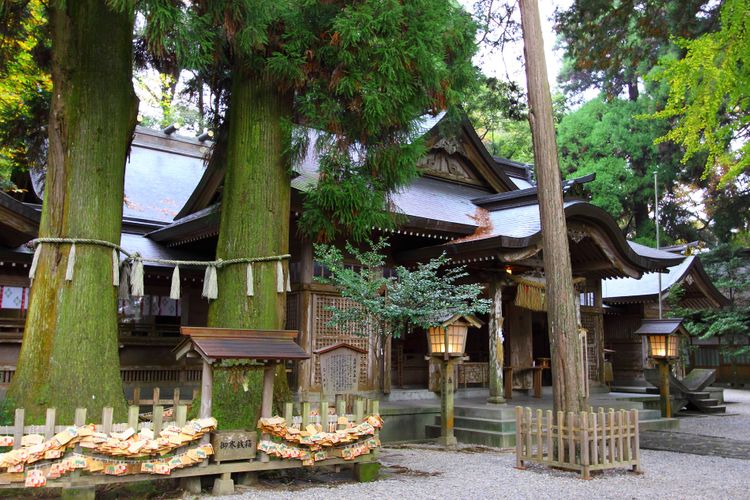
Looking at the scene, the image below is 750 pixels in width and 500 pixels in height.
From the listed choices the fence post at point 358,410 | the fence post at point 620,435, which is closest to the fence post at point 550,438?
the fence post at point 620,435

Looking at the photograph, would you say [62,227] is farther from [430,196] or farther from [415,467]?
[430,196]

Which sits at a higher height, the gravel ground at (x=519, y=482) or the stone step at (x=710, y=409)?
the stone step at (x=710, y=409)

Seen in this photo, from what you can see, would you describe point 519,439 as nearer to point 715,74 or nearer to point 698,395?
point 715,74

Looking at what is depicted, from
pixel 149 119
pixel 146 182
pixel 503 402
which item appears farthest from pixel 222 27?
pixel 149 119

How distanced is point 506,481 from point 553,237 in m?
3.13

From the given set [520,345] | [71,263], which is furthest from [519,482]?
[520,345]

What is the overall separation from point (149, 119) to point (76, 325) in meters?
24.5

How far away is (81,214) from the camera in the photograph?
7.43 metres

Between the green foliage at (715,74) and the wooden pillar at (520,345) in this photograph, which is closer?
the green foliage at (715,74)

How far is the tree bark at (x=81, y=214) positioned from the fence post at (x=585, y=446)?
525 cm

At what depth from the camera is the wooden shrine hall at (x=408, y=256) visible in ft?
38.0

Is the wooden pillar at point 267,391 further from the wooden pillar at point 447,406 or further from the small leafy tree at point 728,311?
the small leafy tree at point 728,311

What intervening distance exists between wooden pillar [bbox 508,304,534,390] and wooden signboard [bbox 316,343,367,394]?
606 cm

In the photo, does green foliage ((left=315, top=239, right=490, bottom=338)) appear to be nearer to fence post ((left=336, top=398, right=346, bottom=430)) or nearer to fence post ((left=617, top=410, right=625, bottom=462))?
fence post ((left=336, top=398, right=346, bottom=430))
